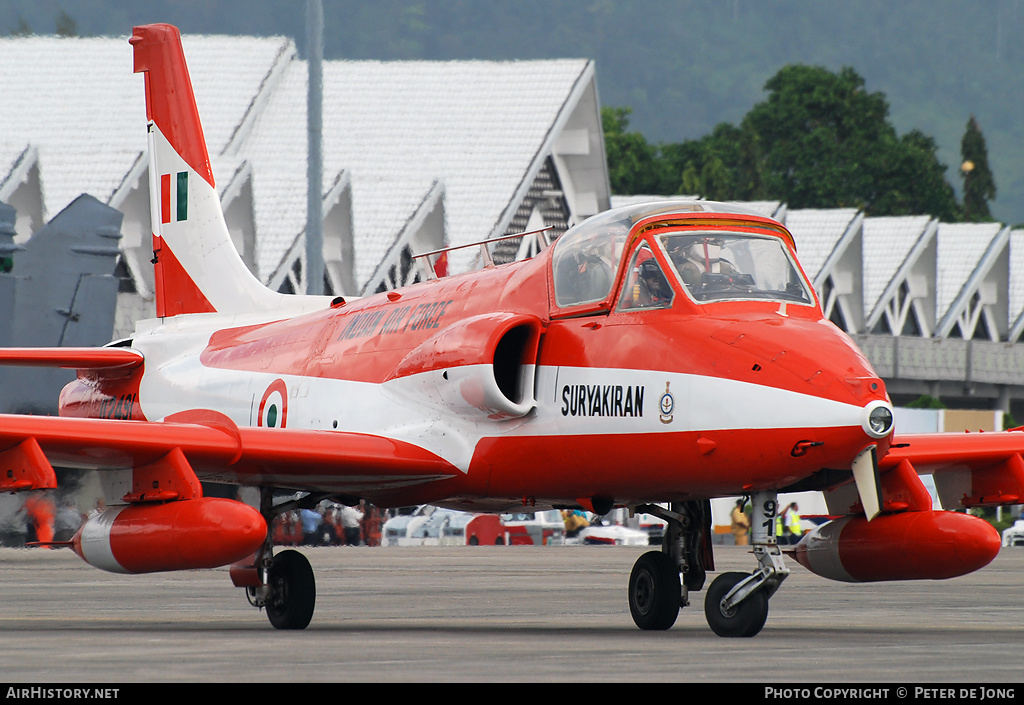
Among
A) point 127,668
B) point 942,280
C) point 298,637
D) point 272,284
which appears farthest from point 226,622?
point 942,280

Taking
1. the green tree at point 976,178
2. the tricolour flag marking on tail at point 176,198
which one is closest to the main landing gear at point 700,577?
the tricolour flag marking on tail at point 176,198

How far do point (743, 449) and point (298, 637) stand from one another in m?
3.99

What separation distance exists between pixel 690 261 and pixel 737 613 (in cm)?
281

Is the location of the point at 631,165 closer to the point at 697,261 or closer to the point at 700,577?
the point at 700,577

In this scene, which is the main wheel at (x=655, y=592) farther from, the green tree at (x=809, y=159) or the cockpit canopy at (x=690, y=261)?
the green tree at (x=809, y=159)

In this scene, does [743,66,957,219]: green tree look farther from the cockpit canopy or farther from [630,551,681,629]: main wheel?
the cockpit canopy

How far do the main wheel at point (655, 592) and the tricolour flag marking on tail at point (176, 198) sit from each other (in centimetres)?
875

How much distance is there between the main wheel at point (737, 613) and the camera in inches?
451

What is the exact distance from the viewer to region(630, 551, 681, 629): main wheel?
508 inches

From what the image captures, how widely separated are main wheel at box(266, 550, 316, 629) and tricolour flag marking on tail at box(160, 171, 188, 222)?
6.66 meters

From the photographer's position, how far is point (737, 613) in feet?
37.7

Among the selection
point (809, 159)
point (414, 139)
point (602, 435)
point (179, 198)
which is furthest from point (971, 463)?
point (809, 159)

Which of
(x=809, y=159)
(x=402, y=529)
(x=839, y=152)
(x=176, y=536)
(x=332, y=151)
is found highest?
(x=839, y=152)
